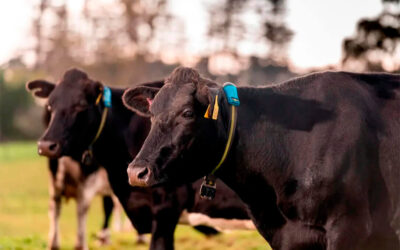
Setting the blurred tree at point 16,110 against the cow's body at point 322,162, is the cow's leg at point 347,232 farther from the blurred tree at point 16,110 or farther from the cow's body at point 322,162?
the blurred tree at point 16,110

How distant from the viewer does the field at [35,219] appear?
9867mm

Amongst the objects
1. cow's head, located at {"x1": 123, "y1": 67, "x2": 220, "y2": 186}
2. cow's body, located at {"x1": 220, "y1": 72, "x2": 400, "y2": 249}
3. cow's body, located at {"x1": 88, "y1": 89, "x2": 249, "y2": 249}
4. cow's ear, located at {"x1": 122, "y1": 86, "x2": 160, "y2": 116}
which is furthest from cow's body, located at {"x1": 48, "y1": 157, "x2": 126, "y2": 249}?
cow's head, located at {"x1": 123, "y1": 67, "x2": 220, "y2": 186}

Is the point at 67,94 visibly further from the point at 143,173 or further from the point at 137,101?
the point at 143,173

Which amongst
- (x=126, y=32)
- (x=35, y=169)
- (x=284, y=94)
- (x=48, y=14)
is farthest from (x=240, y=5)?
(x=284, y=94)

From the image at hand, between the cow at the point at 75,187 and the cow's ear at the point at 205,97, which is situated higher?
the cow's ear at the point at 205,97

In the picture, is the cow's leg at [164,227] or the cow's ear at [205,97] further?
the cow's leg at [164,227]

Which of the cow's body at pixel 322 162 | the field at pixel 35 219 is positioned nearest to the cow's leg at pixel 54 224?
the field at pixel 35 219

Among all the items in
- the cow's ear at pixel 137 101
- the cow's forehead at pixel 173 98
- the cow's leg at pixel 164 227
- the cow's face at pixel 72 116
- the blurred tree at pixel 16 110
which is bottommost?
the blurred tree at pixel 16 110

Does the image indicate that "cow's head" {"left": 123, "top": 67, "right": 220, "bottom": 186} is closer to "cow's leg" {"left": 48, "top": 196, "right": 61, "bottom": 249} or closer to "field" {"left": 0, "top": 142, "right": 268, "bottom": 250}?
"field" {"left": 0, "top": 142, "right": 268, "bottom": 250}

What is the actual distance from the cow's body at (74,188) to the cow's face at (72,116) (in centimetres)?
268

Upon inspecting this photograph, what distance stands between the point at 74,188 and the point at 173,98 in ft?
20.9

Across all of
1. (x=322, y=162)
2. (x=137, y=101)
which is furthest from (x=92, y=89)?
(x=322, y=162)

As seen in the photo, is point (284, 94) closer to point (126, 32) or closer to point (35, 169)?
point (126, 32)

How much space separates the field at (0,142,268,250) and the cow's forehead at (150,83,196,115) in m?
4.81
